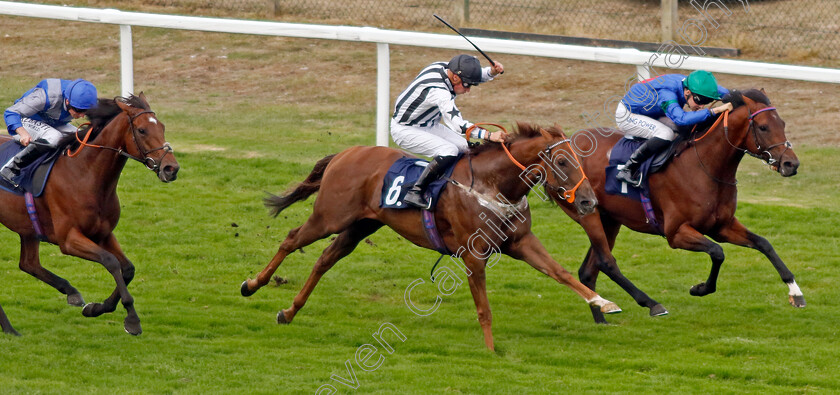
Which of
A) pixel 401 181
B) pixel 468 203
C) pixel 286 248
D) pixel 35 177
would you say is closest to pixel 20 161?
pixel 35 177

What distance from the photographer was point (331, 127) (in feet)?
46.5

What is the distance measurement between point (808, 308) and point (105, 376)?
505cm

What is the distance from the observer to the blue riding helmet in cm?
763

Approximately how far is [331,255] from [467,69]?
1.76 metres

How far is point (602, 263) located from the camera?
26.4ft

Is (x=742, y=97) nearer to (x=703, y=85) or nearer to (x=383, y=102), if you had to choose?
(x=703, y=85)

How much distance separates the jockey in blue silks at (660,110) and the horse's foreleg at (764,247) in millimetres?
729

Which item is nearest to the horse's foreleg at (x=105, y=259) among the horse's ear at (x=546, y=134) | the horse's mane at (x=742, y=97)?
the horse's ear at (x=546, y=134)

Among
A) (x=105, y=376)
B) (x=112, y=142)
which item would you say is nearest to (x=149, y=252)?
(x=112, y=142)

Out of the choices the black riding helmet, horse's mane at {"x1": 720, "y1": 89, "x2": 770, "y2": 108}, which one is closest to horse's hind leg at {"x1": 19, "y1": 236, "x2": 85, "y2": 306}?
the black riding helmet

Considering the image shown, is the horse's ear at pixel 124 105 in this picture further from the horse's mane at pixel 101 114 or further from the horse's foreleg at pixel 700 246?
the horse's foreleg at pixel 700 246

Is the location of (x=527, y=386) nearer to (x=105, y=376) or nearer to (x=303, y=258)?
(x=105, y=376)

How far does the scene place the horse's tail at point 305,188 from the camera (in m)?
8.56

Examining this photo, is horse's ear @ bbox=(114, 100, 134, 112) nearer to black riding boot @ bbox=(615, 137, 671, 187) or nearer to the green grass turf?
the green grass turf
